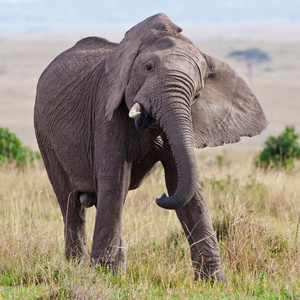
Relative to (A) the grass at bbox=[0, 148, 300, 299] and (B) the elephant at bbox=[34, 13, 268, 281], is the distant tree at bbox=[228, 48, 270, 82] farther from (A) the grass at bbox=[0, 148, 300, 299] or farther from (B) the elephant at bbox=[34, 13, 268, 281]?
(B) the elephant at bbox=[34, 13, 268, 281]

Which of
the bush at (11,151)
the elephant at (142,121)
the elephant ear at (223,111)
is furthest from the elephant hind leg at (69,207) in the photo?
the bush at (11,151)

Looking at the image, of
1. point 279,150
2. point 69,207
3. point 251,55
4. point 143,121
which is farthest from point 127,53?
point 251,55

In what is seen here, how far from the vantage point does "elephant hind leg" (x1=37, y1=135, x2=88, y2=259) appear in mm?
7137

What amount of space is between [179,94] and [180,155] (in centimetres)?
46

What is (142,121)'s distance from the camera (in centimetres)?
540

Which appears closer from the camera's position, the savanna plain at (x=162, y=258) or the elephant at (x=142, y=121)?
the elephant at (x=142, y=121)

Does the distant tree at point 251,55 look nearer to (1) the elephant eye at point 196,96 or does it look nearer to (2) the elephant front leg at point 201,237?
(2) the elephant front leg at point 201,237

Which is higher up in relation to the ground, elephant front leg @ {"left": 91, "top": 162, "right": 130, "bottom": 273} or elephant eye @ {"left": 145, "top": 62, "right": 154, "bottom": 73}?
elephant eye @ {"left": 145, "top": 62, "right": 154, "bottom": 73}

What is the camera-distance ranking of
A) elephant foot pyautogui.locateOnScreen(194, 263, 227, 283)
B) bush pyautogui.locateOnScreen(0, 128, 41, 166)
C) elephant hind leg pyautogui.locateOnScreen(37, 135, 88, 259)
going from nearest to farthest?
elephant foot pyautogui.locateOnScreen(194, 263, 227, 283) → elephant hind leg pyautogui.locateOnScreen(37, 135, 88, 259) → bush pyautogui.locateOnScreen(0, 128, 41, 166)

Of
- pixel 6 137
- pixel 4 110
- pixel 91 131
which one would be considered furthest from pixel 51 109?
pixel 4 110

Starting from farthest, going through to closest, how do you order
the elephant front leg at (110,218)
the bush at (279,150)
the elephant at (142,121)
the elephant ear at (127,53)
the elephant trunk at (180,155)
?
1. the bush at (279,150)
2. the elephant front leg at (110,218)
3. the elephant ear at (127,53)
4. the elephant at (142,121)
5. the elephant trunk at (180,155)

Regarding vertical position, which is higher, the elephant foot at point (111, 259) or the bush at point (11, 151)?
the elephant foot at point (111, 259)

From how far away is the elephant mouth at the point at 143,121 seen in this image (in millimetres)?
5359

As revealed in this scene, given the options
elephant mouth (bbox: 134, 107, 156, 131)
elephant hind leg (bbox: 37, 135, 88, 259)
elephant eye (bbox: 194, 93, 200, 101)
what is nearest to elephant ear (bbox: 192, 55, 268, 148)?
elephant eye (bbox: 194, 93, 200, 101)
